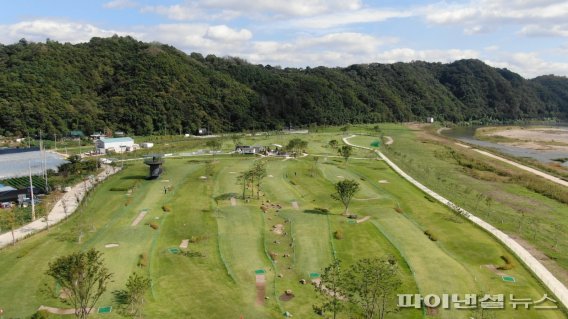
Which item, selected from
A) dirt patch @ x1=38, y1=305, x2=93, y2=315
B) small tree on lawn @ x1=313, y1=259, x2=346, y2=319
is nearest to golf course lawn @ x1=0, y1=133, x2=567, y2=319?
dirt patch @ x1=38, y1=305, x2=93, y2=315

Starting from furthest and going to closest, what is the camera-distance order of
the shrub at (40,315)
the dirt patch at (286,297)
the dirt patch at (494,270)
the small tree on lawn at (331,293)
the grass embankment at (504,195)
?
the grass embankment at (504,195), the dirt patch at (494,270), the dirt patch at (286,297), the small tree on lawn at (331,293), the shrub at (40,315)

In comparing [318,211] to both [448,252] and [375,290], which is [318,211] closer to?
[448,252]

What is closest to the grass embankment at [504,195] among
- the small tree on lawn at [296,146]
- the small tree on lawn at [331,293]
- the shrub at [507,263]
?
the shrub at [507,263]

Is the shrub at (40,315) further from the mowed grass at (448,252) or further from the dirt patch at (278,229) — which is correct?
the mowed grass at (448,252)

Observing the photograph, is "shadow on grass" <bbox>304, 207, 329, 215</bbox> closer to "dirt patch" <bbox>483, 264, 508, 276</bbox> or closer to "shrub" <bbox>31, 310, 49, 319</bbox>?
"dirt patch" <bbox>483, 264, 508, 276</bbox>

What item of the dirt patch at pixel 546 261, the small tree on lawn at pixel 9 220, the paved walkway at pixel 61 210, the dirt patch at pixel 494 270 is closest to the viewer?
the dirt patch at pixel 546 261

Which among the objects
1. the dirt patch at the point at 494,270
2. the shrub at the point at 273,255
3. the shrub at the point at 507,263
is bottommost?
the dirt patch at the point at 494,270
